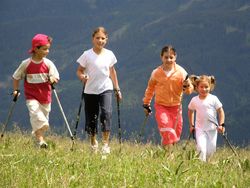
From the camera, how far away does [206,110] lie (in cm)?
982

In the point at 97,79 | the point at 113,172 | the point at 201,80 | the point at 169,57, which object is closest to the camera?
the point at 113,172

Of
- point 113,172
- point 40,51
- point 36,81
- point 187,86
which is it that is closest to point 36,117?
point 36,81

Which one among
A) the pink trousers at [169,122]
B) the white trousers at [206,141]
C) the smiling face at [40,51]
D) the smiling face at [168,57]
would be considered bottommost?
the white trousers at [206,141]

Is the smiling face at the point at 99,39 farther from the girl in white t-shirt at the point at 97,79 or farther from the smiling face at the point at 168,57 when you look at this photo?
the smiling face at the point at 168,57

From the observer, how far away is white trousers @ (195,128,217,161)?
30.6 ft

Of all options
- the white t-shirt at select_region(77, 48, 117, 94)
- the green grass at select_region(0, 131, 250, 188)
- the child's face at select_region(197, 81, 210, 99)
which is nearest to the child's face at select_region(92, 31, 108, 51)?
the white t-shirt at select_region(77, 48, 117, 94)

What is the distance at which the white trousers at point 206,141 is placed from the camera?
9336 millimetres

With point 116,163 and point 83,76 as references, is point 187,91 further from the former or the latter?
point 116,163

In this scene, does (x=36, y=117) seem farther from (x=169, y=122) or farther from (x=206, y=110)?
(x=206, y=110)

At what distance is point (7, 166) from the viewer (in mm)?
5125

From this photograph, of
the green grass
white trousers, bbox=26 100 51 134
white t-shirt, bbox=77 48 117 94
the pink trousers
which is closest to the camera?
the green grass

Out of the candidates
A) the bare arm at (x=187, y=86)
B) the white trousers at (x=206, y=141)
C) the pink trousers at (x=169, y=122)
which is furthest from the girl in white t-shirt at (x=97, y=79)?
the white trousers at (x=206, y=141)

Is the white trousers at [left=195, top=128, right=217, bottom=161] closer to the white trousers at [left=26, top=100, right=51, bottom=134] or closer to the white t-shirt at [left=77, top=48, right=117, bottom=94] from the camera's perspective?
the white t-shirt at [left=77, top=48, right=117, bottom=94]

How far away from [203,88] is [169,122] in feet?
3.59
